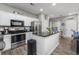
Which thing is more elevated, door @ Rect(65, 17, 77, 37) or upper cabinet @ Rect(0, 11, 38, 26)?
upper cabinet @ Rect(0, 11, 38, 26)

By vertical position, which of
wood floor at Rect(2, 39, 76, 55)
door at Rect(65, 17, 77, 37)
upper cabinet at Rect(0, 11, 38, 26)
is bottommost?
wood floor at Rect(2, 39, 76, 55)

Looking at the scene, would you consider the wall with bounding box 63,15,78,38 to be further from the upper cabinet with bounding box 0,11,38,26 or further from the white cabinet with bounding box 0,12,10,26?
the white cabinet with bounding box 0,12,10,26

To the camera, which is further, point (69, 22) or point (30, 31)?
point (30, 31)

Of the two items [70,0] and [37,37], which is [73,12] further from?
[37,37]

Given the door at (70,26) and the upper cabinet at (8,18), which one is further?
the upper cabinet at (8,18)

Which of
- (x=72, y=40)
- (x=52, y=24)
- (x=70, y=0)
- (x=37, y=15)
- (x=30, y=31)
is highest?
(x=70, y=0)

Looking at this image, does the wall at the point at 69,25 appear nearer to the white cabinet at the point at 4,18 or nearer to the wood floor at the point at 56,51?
the wood floor at the point at 56,51

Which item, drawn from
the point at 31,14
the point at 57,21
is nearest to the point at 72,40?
the point at 57,21

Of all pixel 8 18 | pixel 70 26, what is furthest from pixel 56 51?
pixel 8 18

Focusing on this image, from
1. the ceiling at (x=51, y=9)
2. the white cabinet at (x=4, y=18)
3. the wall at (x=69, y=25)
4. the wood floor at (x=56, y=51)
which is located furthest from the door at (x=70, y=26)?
the white cabinet at (x=4, y=18)

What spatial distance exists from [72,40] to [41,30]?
3.54 ft

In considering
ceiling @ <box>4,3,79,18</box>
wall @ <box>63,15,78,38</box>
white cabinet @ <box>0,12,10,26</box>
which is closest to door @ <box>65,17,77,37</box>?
wall @ <box>63,15,78,38</box>

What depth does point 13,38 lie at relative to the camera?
9.24 ft
